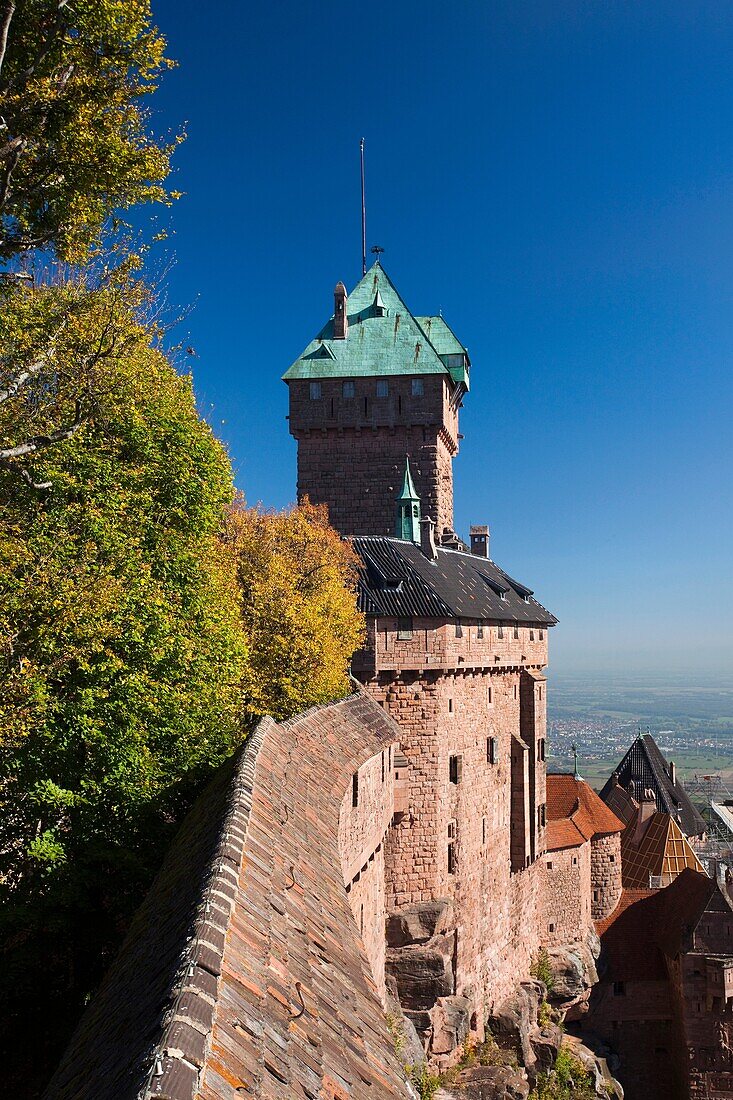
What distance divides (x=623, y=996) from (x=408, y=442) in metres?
23.5

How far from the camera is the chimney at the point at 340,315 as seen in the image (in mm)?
38781

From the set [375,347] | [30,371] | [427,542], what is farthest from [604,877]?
[30,371]

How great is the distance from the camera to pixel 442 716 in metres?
24.4

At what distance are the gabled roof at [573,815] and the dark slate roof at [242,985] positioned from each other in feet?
98.4

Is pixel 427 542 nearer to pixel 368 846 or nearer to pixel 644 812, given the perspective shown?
pixel 368 846

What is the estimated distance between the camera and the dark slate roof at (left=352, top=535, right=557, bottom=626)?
79.4 feet

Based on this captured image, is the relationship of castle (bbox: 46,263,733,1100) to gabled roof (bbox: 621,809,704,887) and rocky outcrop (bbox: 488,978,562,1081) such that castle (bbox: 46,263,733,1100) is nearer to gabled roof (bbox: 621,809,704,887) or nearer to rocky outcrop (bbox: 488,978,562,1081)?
rocky outcrop (bbox: 488,978,562,1081)

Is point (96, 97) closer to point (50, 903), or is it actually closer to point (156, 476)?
point (156, 476)

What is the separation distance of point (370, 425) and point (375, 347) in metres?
3.58


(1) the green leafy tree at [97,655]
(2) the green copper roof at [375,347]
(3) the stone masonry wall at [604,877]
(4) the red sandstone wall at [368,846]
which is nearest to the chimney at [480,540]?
(2) the green copper roof at [375,347]

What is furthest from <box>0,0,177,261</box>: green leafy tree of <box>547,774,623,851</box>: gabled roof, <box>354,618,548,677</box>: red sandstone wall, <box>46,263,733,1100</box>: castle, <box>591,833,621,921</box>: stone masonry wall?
<box>591,833,621,921</box>: stone masonry wall

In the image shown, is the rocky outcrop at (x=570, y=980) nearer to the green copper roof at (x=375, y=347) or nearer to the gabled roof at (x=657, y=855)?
the gabled roof at (x=657, y=855)

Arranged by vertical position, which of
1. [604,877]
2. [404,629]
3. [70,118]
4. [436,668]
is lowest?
[604,877]

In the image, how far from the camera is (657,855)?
3925 cm
